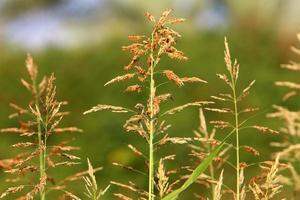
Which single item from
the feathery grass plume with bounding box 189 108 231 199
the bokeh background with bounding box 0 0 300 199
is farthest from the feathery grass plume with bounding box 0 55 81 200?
the bokeh background with bounding box 0 0 300 199

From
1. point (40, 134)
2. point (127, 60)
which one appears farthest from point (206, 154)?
point (127, 60)

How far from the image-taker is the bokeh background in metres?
8.46

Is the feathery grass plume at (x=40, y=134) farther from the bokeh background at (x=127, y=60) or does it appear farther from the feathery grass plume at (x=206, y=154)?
the bokeh background at (x=127, y=60)

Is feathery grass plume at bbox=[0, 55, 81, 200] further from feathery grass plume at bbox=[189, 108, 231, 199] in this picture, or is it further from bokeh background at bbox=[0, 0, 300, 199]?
bokeh background at bbox=[0, 0, 300, 199]

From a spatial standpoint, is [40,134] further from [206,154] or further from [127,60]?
[127,60]

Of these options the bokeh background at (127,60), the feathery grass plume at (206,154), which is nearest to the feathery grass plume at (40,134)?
the feathery grass plume at (206,154)

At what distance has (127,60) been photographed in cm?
1383

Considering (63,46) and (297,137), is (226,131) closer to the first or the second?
(297,137)

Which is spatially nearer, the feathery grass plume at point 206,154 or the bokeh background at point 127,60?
the feathery grass plume at point 206,154

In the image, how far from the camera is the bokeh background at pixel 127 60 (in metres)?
8.46

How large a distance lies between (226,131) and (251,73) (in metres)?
3.10

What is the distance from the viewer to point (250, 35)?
51.0ft

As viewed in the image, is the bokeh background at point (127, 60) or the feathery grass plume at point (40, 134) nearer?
the feathery grass plume at point (40, 134)

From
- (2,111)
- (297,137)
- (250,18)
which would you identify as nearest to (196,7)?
(250,18)
